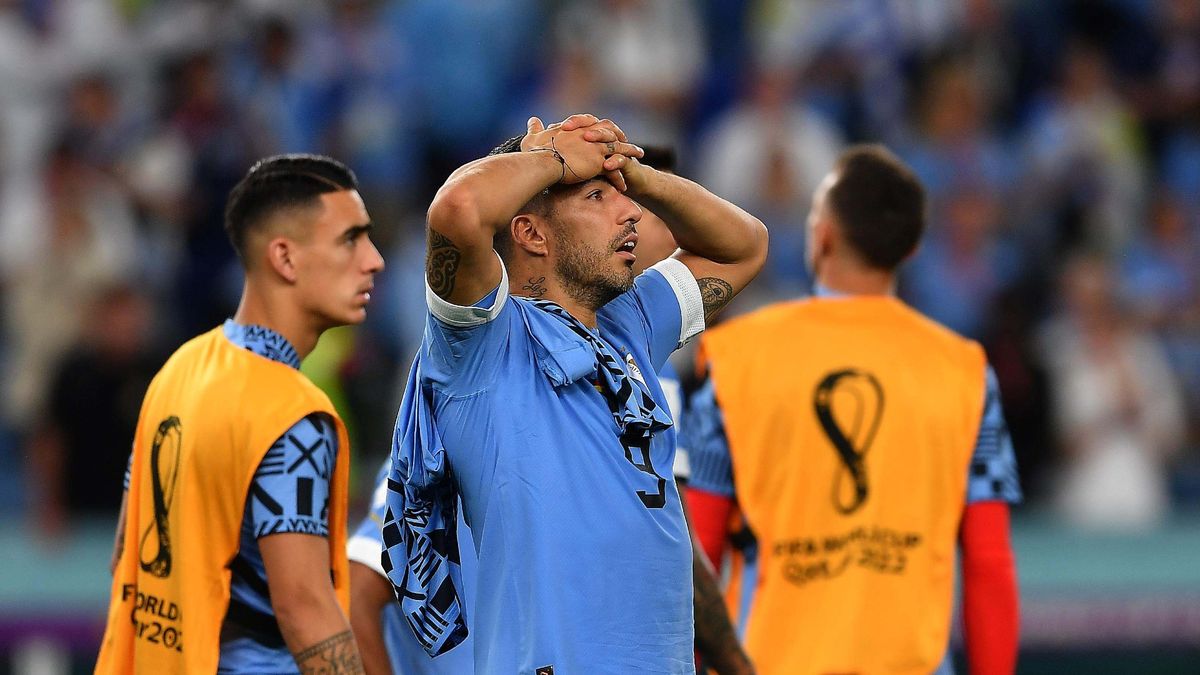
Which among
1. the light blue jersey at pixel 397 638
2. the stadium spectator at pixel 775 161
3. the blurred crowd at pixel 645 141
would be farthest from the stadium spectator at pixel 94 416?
the light blue jersey at pixel 397 638

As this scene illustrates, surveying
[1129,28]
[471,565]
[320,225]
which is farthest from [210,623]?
[1129,28]

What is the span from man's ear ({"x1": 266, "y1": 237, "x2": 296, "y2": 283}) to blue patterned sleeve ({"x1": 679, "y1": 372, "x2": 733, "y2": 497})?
1255 mm

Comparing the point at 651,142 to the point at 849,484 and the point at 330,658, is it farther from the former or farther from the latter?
the point at 330,658

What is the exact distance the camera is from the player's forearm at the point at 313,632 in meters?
4.02

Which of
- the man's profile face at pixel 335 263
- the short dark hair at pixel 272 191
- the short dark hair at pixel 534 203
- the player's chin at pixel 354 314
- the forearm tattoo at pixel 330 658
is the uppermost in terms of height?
the short dark hair at pixel 272 191

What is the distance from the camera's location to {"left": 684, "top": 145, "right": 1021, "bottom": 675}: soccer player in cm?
486

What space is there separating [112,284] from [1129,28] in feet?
26.1

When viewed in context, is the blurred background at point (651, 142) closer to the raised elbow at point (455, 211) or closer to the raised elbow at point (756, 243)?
the raised elbow at point (756, 243)

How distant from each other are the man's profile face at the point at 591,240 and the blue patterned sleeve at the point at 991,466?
65.1 inches

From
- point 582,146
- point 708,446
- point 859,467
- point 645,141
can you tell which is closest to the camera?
point 582,146

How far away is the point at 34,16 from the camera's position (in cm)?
1272

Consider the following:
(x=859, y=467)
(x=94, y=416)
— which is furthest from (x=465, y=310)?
(x=94, y=416)

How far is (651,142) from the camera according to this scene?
1008cm

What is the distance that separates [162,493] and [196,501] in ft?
0.44
